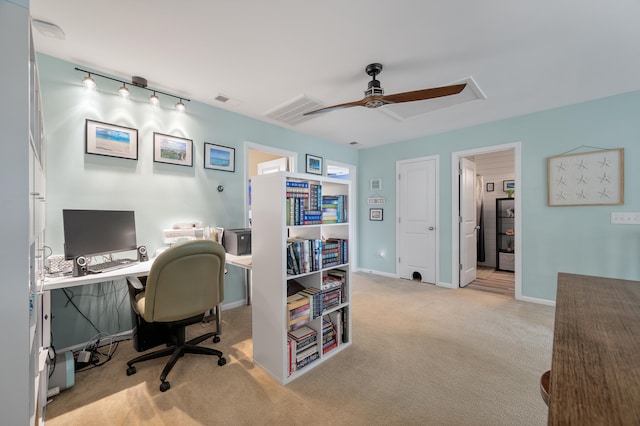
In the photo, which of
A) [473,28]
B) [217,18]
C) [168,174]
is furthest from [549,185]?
[168,174]

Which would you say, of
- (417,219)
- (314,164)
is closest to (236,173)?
(314,164)

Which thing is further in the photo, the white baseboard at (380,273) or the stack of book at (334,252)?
the white baseboard at (380,273)

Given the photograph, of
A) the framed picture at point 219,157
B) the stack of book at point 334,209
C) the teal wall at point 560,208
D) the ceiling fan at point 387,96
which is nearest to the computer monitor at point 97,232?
the framed picture at point 219,157

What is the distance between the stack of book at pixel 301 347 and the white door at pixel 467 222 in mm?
3233

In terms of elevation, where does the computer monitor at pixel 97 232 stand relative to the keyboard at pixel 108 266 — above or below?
above

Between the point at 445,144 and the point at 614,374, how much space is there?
438cm

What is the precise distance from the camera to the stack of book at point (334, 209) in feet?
7.62

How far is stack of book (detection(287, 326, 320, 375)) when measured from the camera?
6.50ft

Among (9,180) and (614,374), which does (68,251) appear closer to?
(9,180)

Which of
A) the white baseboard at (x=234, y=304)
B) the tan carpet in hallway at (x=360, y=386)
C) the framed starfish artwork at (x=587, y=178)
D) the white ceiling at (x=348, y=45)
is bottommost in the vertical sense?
the tan carpet in hallway at (x=360, y=386)

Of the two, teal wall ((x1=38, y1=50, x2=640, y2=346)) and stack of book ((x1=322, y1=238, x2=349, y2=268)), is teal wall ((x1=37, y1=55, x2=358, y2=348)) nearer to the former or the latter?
teal wall ((x1=38, y1=50, x2=640, y2=346))

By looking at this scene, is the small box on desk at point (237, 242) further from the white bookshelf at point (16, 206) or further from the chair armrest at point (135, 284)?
the white bookshelf at point (16, 206)

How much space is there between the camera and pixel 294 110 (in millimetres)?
3424

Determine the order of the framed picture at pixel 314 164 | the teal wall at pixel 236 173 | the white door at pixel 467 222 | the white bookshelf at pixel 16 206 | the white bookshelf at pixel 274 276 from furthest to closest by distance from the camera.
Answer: the framed picture at pixel 314 164, the white door at pixel 467 222, the teal wall at pixel 236 173, the white bookshelf at pixel 274 276, the white bookshelf at pixel 16 206
